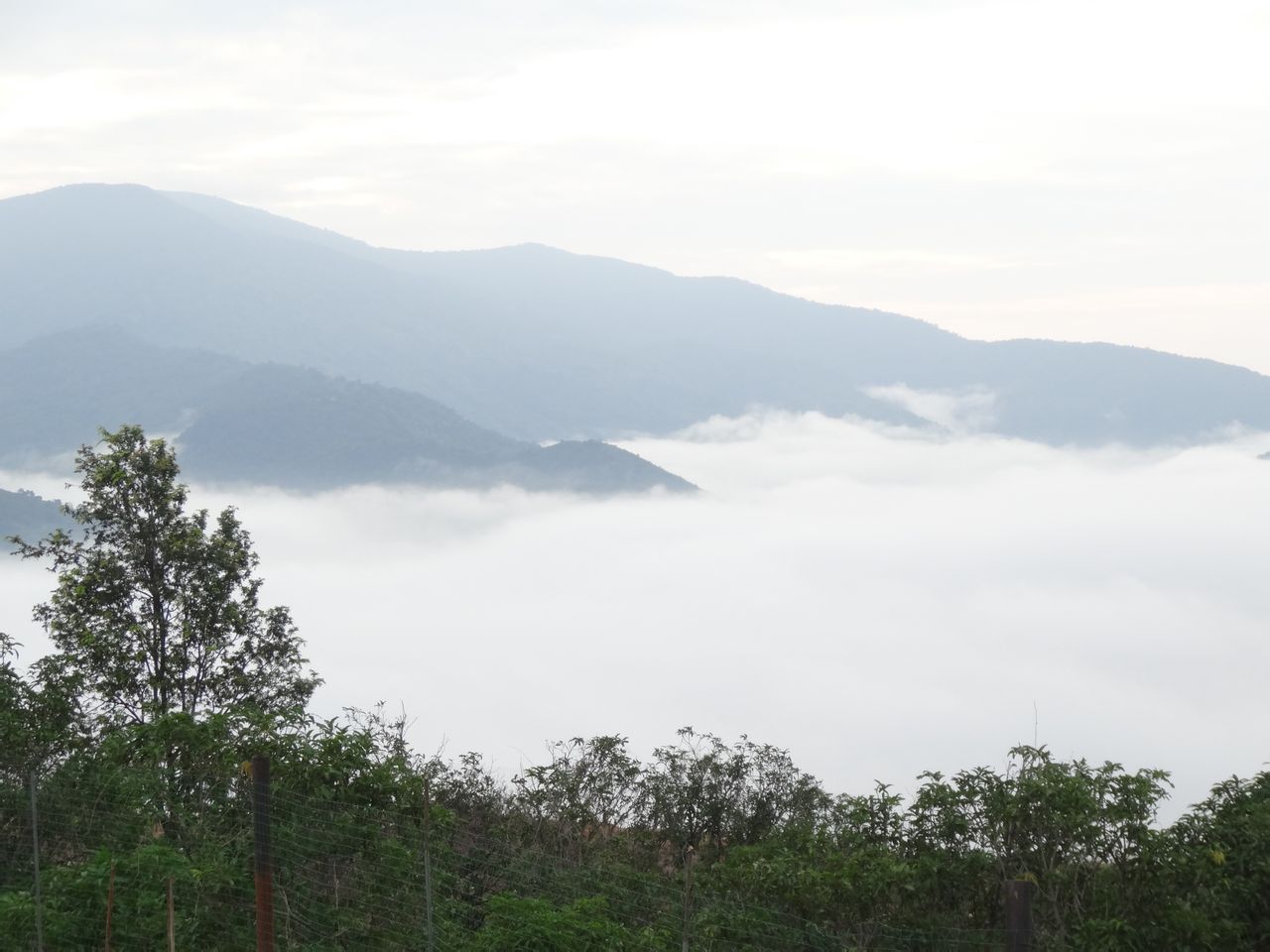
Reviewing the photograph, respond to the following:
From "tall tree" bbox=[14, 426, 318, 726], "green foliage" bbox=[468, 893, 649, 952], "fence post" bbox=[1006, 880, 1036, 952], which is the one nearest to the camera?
Result: "fence post" bbox=[1006, 880, 1036, 952]

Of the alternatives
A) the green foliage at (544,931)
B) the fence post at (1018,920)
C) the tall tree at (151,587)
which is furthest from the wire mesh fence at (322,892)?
the tall tree at (151,587)

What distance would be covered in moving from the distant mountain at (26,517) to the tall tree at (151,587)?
12726cm

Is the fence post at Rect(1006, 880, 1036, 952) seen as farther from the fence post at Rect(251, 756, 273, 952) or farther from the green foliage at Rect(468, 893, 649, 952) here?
the fence post at Rect(251, 756, 273, 952)

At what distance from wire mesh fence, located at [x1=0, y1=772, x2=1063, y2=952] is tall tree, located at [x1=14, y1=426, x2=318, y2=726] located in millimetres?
8313

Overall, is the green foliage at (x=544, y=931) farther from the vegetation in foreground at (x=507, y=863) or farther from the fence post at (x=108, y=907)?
the fence post at (x=108, y=907)

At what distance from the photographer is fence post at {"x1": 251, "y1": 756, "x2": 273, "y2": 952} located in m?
6.45

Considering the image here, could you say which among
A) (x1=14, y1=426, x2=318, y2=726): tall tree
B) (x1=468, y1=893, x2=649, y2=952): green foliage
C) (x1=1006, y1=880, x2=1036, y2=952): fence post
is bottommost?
(x1=468, y1=893, x2=649, y2=952): green foliage

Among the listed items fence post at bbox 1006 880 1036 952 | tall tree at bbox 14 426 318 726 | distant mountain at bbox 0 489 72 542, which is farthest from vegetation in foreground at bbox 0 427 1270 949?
distant mountain at bbox 0 489 72 542

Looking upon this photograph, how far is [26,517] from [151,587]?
13651 centimetres

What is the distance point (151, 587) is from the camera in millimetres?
17859

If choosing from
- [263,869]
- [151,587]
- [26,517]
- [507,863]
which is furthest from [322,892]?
[26,517]

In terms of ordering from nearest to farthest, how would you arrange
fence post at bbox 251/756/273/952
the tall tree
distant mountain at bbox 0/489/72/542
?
fence post at bbox 251/756/273/952 < the tall tree < distant mountain at bbox 0/489/72/542

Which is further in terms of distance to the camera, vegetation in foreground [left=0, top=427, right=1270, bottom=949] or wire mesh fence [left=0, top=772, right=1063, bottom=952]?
vegetation in foreground [left=0, top=427, right=1270, bottom=949]

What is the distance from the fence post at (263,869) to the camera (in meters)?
6.45
